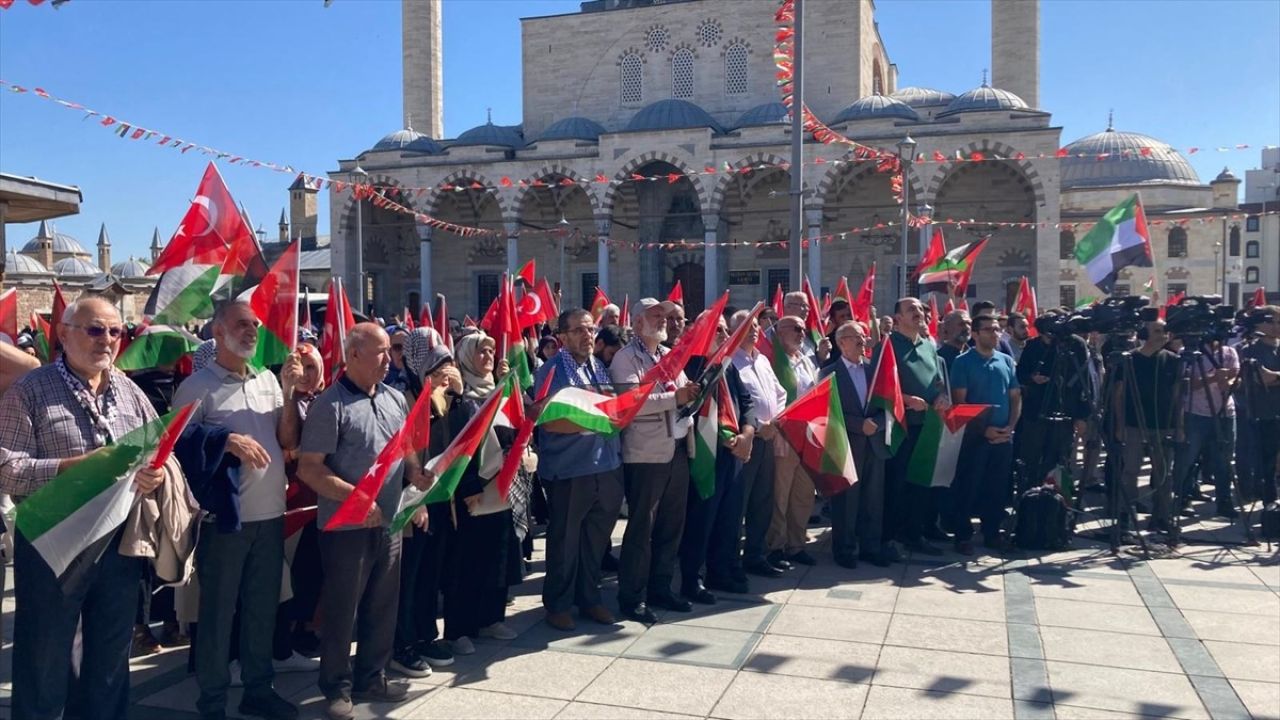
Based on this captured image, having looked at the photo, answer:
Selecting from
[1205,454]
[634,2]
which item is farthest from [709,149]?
[1205,454]

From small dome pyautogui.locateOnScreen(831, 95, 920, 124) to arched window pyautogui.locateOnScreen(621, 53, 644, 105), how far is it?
858cm

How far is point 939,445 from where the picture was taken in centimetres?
684

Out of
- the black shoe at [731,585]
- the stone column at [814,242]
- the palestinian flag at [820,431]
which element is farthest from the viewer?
the stone column at [814,242]

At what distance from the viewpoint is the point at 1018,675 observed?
4469mm

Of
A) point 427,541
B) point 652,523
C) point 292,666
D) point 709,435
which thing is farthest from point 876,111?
point 292,666

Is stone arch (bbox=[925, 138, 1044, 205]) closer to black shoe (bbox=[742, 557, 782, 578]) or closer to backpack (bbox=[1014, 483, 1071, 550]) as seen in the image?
backpack (bbox=[1014, 483, 1071, 550])

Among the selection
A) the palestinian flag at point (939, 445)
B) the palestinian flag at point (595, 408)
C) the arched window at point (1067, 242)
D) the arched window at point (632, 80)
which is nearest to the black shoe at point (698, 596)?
the palestinian flag at point (595, 408)

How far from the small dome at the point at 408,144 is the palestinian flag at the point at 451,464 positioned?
32047 millimetres

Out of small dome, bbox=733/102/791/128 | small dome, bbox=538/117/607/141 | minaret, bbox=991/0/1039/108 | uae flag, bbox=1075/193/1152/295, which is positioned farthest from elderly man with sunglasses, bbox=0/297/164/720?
minaret, bbox=991/0/1039/108

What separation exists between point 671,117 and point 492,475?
28.5 m

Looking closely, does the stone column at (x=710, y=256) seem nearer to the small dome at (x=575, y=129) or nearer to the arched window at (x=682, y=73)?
the small dome at (x=575, y=129)

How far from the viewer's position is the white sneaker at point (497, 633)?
497 cm

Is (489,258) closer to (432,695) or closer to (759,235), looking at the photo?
(759,235)

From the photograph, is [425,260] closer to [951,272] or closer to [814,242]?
[814,242]
